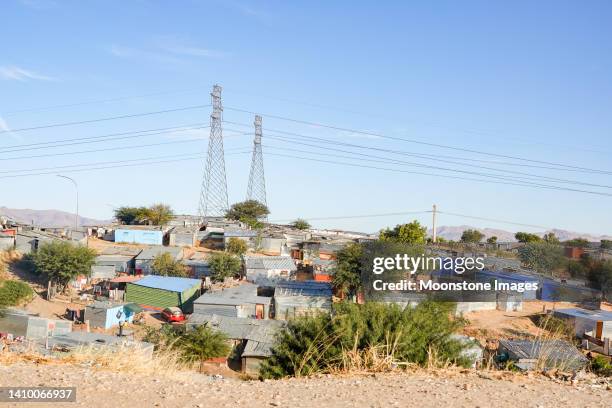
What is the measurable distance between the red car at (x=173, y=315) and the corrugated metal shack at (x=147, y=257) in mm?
10868

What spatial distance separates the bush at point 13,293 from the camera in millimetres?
28972

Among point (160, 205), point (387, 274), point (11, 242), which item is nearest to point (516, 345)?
point (387, 274)

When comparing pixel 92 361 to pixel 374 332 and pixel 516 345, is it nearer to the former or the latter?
pixel 374 332

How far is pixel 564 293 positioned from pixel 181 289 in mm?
22400

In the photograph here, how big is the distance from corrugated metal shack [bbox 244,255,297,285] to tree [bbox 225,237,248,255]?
5388mm

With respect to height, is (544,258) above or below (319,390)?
above

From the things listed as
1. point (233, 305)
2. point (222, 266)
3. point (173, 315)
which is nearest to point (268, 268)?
point (222, 266)

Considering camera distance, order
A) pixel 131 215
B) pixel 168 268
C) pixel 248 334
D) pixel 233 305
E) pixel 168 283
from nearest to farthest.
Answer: pixel 248 334, pixel 233 305, pixel 168 283, pixel 168 268, pixel 131 215

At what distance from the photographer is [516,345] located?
21.1 m

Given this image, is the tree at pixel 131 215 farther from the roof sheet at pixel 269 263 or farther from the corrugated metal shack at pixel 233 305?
the corrugated metal shack at pixel 233 305

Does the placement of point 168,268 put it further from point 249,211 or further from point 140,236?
point 249,211

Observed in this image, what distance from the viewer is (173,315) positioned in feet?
100

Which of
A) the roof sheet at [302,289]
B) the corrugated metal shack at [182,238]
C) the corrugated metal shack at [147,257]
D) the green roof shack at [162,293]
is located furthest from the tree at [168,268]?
the corrugated metal shack at [182,238]

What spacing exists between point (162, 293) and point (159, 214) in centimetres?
3107
